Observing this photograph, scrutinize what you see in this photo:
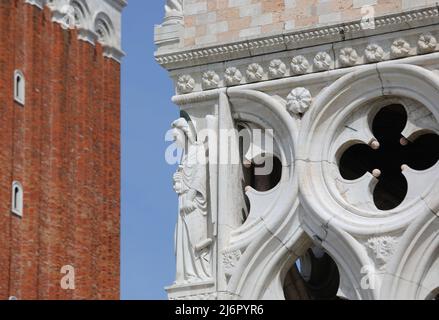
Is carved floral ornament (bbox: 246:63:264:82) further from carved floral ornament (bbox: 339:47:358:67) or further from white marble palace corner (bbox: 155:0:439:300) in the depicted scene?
carved floral ornament (bbox: 339:47:358:67)

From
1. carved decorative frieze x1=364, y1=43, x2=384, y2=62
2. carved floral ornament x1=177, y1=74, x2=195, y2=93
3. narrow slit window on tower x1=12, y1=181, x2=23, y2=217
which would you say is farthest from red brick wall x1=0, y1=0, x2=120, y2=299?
carved decorative frieze x1=364, y1=43, x2=384, y2=62

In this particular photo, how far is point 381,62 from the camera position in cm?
1326

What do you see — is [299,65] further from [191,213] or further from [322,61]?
[191,213]

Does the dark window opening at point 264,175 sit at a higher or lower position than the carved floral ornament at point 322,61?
lower

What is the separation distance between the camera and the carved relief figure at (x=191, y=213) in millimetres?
13656

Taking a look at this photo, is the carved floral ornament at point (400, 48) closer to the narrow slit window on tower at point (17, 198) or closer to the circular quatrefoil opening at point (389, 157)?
the circular quatrefoil opening at point (389, 157)

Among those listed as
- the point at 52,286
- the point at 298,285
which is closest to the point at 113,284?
the point at 52,286

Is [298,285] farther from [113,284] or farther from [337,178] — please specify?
[113,284]

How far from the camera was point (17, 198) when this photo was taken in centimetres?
5603

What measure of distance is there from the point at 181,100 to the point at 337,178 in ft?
5.48

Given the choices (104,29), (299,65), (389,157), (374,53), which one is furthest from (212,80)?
(104,29)

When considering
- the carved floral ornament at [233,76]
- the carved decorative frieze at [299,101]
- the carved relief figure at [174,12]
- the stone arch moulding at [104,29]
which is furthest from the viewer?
the stone arch moulding at [104,29]

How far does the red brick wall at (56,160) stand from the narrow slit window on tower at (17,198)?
0.69ft

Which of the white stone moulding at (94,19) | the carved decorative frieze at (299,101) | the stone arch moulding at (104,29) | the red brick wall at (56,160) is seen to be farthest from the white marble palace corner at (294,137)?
the stone arch moulding at (104,29)
